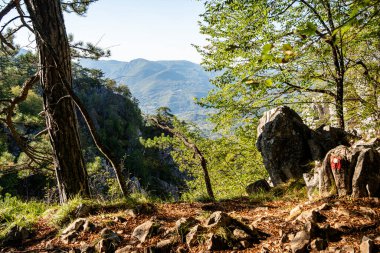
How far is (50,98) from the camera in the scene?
5574mm

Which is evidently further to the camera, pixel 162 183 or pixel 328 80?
pixel 162 183

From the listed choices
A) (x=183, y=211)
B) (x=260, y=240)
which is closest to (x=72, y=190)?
(x=183, y=211)

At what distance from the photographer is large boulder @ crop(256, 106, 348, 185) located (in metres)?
8.20

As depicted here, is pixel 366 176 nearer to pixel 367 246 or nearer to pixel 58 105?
pixel 367 246

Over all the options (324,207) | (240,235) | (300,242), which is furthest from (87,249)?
(324,207)

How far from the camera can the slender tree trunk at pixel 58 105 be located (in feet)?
17.9

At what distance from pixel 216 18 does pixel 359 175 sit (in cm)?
811

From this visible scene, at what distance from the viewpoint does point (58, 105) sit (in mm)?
5594

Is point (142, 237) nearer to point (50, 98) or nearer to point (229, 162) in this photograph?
point (50, 98)

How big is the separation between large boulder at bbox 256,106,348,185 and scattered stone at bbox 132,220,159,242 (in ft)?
17.8

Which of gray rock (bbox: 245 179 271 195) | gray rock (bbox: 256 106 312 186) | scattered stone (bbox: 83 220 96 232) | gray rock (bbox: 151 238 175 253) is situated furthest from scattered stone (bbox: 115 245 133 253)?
gray rock (bbox: 256 106 312 186)

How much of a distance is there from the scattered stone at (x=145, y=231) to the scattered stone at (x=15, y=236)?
6.22 feet

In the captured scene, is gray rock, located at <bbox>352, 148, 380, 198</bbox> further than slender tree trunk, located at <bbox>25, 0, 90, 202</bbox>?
No

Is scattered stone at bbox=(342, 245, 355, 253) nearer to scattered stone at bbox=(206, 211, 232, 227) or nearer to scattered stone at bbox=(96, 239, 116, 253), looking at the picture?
scattered stone at bbox=(206, 211, 232, 227)
